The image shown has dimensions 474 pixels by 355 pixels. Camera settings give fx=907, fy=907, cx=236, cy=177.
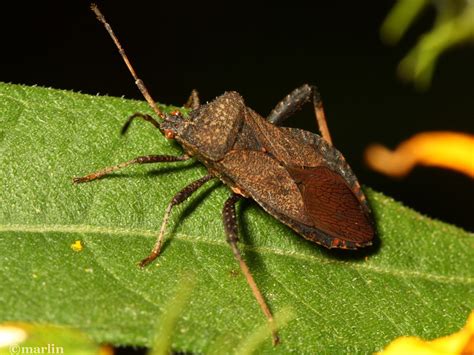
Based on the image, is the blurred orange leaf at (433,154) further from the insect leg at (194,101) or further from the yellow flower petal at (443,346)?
the yellow flower petal at (443,346)

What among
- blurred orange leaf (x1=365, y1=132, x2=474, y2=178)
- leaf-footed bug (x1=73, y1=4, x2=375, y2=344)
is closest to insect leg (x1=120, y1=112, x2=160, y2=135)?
leaf-footed bug (x1=73, y1=4, x2=375, y2=344)

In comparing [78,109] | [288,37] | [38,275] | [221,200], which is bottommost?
[38,275]

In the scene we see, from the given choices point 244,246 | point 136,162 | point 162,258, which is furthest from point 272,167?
point 162,258

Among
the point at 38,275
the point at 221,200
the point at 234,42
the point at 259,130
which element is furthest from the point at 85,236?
the point at 234,42

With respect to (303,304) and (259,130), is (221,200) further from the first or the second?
(303,304)

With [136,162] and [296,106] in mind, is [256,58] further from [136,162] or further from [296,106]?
[136,162]

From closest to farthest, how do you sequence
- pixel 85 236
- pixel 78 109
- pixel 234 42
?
pixel 85 236 < pixel 78 109 < pixel 234 42
